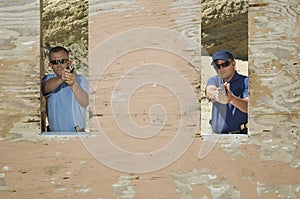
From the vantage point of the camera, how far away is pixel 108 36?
3344mm

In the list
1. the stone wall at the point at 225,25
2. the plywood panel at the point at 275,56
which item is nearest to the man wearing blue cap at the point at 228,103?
the plywood panel at the point at 275,56

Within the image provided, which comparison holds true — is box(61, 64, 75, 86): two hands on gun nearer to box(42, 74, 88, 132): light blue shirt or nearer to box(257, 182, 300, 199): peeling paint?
box(42, 74, 88, 132): light blue shirt

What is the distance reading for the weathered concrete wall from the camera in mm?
3395

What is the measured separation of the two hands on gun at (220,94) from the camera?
369 centimetres

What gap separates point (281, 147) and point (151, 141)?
34.0 inches

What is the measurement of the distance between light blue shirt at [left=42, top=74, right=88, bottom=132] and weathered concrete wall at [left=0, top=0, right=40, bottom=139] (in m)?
0.47

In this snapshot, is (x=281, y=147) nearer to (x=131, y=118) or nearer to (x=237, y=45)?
(x=131, y=118)

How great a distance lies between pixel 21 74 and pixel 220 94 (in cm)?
151

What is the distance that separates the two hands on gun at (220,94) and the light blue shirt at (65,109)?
1010 millimetres

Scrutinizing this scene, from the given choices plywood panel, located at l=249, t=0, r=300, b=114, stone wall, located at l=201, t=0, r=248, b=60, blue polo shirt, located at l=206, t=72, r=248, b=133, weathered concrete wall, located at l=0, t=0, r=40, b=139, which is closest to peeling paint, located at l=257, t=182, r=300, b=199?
plywood panel, located at l=249, t=0, r=300, b=114

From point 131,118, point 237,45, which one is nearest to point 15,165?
point 131,118

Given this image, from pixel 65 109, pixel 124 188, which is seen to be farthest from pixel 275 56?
pixel 65 109

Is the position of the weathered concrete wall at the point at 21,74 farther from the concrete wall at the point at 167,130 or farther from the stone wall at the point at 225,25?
the stone wall at the point at 225,25

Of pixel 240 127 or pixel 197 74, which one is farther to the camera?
pixel 240 127
